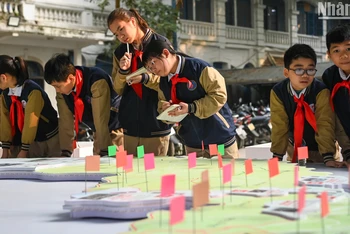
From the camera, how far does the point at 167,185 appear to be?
1910mm

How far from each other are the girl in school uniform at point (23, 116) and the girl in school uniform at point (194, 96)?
99cm

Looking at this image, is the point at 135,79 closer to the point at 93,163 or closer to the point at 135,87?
the point at 135,87

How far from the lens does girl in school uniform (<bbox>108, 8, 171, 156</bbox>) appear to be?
3.74 metres

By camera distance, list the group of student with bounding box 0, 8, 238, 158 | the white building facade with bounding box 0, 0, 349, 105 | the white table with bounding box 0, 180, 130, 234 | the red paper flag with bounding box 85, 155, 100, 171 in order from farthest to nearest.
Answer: the white building facade with bounding box 0, 0, 349, 105 → the group of student with bounding box 0, 8, 238, 158 → the red paper flag with bounding box 85, 155, 100, 171 → the white table with bounding box 0, 180, 130, 234

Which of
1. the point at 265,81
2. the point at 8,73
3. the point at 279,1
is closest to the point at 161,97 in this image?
the point at 8,73

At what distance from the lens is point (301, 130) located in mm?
3318

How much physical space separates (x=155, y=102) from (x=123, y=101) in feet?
0.67

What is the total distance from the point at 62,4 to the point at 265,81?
5224mm

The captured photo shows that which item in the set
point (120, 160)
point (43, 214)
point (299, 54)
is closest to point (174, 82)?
point (299, 54)

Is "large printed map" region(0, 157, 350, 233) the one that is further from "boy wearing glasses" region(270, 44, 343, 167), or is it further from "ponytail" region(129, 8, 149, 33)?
"ponytail" region(129, 8, 149, 33)

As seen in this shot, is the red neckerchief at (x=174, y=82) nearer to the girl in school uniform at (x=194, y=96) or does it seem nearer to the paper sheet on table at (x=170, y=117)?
the girl in school uniform at (x=194, y=96)

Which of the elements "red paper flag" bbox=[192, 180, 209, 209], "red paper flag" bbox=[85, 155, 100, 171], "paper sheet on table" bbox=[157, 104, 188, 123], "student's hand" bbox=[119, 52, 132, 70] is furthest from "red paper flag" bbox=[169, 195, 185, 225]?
"student's hand" bbox=[119, 52, 132, 70]

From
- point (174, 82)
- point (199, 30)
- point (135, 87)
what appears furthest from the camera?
point (199, 30)

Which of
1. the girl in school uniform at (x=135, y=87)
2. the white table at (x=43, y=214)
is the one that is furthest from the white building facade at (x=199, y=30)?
the white table at (x=43, y=214)
